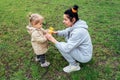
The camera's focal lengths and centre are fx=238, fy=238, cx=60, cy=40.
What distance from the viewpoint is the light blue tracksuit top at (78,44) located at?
4062 millimetres

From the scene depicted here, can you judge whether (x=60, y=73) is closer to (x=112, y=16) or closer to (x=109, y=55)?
(x=109, y=55)

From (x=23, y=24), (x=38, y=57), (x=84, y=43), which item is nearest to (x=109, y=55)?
Result: (x=84, y=43)

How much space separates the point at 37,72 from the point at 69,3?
155 inches

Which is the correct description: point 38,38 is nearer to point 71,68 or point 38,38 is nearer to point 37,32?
point 37,32

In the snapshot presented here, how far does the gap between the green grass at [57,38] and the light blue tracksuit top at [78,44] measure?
15.1 inches

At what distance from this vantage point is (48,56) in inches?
195

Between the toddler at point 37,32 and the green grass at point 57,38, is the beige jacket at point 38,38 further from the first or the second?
the green grass at point 57,38

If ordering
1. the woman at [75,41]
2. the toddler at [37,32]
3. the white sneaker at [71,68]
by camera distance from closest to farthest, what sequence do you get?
the woman at [75,41] < the toddler at [37,32] < the white sneaker at [71,68]

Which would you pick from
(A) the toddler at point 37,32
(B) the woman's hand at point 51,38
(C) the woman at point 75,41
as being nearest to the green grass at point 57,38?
(C) the woman at point 75,41

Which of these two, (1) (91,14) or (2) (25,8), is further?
(2) (25,8)

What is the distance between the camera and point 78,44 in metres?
4.12

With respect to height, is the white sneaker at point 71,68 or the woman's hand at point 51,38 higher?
the woman's hand at point 51,38

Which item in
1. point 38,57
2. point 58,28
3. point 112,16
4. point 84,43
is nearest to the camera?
point 84,43

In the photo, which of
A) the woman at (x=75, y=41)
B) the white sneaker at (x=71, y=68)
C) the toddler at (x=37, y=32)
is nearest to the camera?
the woman at (x=75, y=41)
